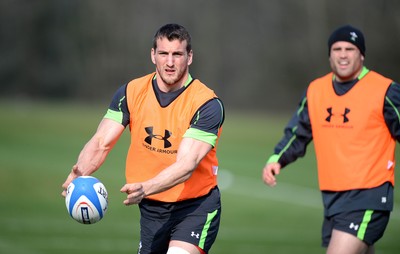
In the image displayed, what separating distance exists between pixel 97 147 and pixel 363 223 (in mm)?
2692

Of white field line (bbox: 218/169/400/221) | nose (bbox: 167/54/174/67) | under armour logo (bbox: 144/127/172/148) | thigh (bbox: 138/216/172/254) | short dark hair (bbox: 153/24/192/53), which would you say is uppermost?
white field line (bbox: 218/169/400/221)

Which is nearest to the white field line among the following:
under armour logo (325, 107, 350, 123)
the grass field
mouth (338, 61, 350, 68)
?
the grass field

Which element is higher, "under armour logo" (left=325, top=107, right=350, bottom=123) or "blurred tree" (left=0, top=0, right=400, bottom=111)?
"blurred tree" (left=0, top=0, right=400, bottom=111)

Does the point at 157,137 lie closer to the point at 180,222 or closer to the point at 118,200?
the point at 180,222

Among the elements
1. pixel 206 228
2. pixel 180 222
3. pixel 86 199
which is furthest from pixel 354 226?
pixel 86 199

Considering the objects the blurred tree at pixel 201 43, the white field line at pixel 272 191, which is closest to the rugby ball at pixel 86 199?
the white field line at pixel 272 191

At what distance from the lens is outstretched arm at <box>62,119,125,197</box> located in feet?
27.0

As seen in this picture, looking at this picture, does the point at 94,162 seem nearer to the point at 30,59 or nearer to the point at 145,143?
the point at 145,143

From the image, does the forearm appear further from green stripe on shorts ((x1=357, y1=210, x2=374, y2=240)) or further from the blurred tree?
the blurred tree

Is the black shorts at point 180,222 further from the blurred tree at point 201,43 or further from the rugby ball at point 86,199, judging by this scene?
the blurred tree at point 201,43

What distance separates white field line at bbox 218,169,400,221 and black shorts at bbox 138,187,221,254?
34.7 feet

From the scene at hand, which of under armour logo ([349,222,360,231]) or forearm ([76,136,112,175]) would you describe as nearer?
forearm ([76,136,112,175])

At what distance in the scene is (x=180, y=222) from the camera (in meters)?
8.30

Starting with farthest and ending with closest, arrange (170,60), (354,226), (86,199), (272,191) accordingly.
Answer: (272,191), (354,226), (170,60), (86,199)
